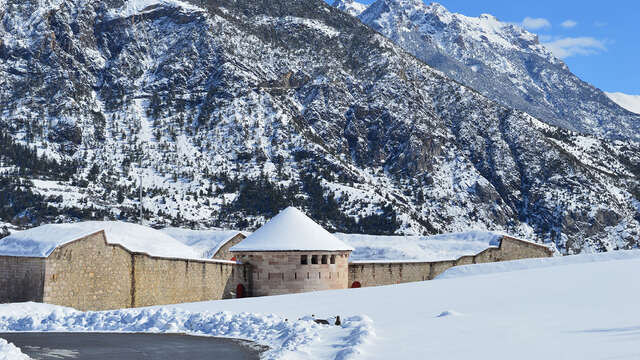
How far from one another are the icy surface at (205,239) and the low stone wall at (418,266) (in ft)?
39.7

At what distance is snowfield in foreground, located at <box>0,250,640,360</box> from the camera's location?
51.0ft

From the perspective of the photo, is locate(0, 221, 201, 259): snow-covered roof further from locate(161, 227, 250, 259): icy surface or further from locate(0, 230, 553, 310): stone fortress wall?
locate(161, 227, 250, 259): icy surface

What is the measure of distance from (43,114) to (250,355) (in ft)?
589

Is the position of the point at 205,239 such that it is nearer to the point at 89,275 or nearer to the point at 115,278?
the point at 115,278

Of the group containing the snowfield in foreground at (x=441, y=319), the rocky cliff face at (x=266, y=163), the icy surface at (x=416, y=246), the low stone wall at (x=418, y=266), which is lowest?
the snowfield in foreground at (x=441, y=319)

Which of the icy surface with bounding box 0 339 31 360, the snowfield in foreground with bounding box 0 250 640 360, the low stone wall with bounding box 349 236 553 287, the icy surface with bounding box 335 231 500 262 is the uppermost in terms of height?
the icy surface with bounding box 335 231 500 262

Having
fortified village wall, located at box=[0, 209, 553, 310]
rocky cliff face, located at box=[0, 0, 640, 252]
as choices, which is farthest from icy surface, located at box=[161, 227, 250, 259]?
rocky cliff face, located at box=[0, 0, 640, 252]

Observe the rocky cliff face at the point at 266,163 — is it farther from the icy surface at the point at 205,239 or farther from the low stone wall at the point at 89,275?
the low stone wall at the point at 89,275

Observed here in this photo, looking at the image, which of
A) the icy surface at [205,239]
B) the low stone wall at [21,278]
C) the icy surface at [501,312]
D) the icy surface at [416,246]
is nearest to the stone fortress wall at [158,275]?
the low stone wall at [21,278]

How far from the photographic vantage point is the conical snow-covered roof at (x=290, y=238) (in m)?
43.1

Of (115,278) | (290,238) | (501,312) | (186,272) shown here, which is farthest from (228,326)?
(290,238)

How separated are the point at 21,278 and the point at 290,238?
15.6 meters

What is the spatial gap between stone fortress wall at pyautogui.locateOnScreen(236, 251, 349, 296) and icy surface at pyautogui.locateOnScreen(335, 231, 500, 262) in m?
21.1

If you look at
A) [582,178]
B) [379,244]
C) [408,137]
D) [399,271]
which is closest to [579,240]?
[582,178]
